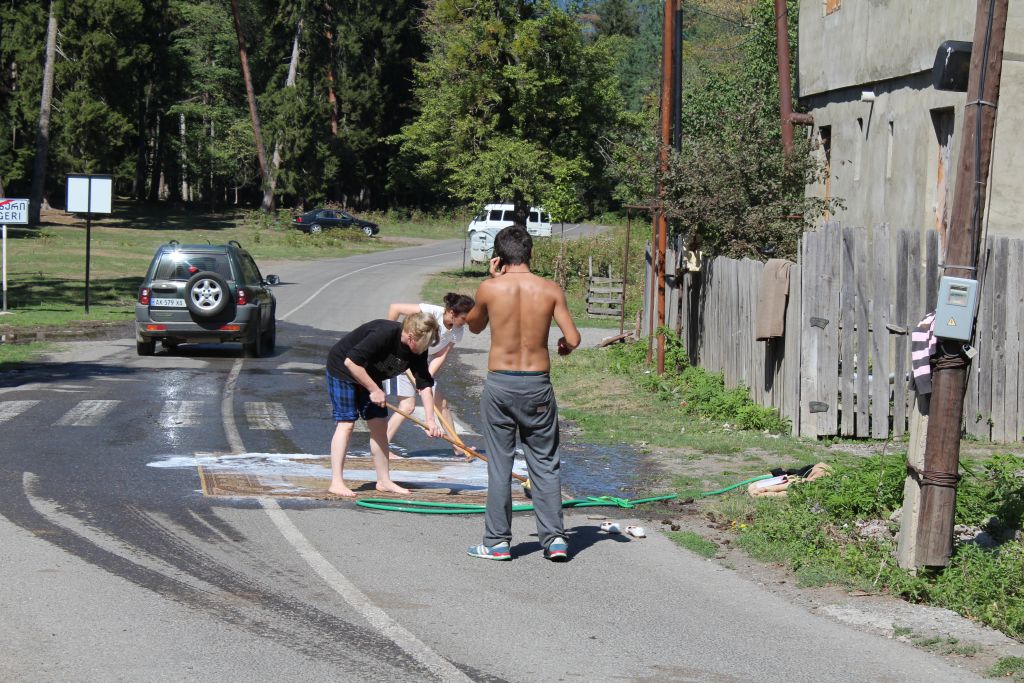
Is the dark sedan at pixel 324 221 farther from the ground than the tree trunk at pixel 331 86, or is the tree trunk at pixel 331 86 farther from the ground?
the tree trunk at pixel 331 86

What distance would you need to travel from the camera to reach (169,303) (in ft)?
61.3

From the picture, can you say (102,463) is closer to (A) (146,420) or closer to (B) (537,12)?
(A) (146,420)

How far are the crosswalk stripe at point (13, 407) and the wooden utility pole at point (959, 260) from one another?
922cm

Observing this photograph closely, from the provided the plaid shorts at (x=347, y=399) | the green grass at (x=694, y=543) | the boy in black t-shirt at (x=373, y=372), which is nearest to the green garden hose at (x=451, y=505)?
the boy in black t-shirt at (x=373, y=372)

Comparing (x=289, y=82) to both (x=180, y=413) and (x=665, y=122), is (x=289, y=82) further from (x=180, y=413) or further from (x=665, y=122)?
(x=180, y=413)

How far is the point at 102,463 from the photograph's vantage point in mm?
9867

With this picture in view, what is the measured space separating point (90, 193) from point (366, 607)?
24034 millimetres

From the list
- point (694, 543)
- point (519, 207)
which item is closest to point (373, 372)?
point (694, 543)

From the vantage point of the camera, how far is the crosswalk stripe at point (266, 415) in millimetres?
12648

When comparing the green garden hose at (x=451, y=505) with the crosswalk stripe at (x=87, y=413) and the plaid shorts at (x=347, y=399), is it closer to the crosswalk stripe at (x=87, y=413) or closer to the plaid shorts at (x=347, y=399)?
the plaid shorts at (x=347, y=399)

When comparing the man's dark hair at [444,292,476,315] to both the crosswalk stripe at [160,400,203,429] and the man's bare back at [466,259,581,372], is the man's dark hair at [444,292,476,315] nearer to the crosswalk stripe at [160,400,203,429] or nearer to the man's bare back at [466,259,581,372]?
the man's bare back at [466,259,581,372]

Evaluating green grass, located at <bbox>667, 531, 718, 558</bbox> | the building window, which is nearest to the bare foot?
green grass, located at <bbox>667, 531, 718, 558</bbox>

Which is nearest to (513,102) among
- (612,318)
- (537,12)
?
(537,12)

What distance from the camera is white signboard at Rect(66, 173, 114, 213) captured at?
2786 cm
